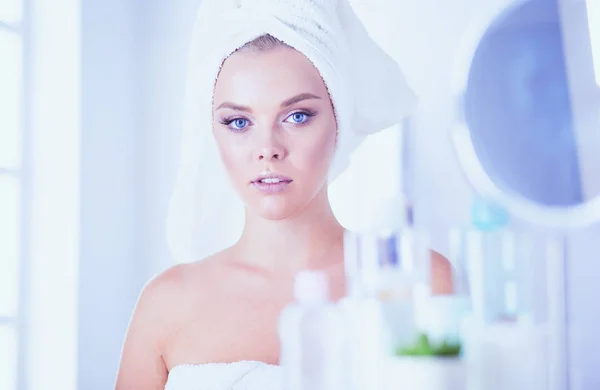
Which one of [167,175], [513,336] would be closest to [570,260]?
[513,336]

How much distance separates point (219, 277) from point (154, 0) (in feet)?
1.79

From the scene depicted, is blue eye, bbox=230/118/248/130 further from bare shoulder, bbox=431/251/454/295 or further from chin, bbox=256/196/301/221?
bare shoulder, bbox=431/251/454/295

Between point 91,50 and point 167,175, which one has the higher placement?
point 91,50

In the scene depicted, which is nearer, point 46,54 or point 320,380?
point 320,380

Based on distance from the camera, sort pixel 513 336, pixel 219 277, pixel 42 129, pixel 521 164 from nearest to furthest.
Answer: pixel 513 336
pixel 521 164
pixel 219 277
pixel 42 129

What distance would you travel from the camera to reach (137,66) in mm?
1357

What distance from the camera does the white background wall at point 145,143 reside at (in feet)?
4.13

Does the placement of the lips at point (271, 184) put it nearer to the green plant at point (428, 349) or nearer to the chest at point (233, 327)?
the chest at point (233, 327)

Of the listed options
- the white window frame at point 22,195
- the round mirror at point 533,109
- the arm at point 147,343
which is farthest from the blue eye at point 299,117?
the white window frame at point 22,195

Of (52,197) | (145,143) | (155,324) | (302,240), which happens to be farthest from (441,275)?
(52,197)

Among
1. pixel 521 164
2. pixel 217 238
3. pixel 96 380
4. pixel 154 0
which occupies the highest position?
pixel 154 0

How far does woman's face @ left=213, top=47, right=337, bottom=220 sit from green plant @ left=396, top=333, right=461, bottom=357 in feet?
1.34

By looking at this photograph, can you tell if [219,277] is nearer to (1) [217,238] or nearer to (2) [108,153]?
(1) [217,238]

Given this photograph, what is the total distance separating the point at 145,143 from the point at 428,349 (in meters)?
0.76
